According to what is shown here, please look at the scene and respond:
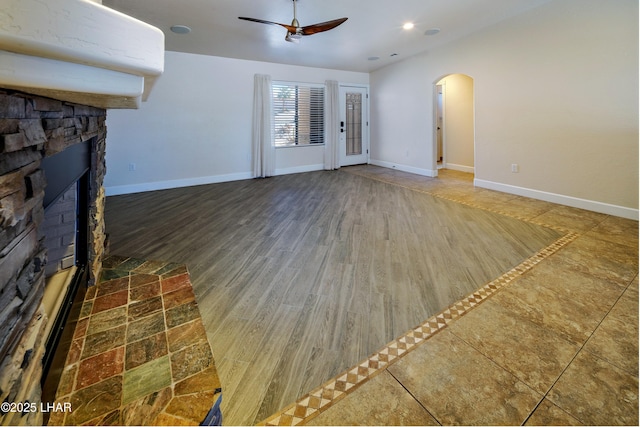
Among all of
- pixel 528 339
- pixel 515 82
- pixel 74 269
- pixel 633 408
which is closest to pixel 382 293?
pixel 528 339

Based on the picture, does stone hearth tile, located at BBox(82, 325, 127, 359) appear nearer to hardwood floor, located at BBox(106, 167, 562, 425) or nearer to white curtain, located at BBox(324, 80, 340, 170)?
hardwood floor, located at BBox(106, 167, 562, 425)

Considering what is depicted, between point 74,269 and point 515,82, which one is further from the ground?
point 515,82

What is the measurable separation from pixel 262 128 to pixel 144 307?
5.01m

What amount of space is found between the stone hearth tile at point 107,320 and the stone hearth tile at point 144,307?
0.11 feet

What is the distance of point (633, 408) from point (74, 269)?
2.68 meters

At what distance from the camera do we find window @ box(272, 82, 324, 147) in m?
6.39

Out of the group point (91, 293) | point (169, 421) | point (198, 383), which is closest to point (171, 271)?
point (91, 293)

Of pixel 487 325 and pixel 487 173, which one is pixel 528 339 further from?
pixel 487 173

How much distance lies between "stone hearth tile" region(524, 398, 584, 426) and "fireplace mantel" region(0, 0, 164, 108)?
64.9 inches

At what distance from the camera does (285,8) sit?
3443 millimetres

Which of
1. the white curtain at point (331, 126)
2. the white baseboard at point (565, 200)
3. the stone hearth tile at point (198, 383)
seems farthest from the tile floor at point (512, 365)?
the white curtain at point (331, 126)

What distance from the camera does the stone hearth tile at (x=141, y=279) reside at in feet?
5.83

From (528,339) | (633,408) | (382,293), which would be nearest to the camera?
(633,408)

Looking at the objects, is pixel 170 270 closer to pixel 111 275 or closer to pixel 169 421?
pixel 111 275
